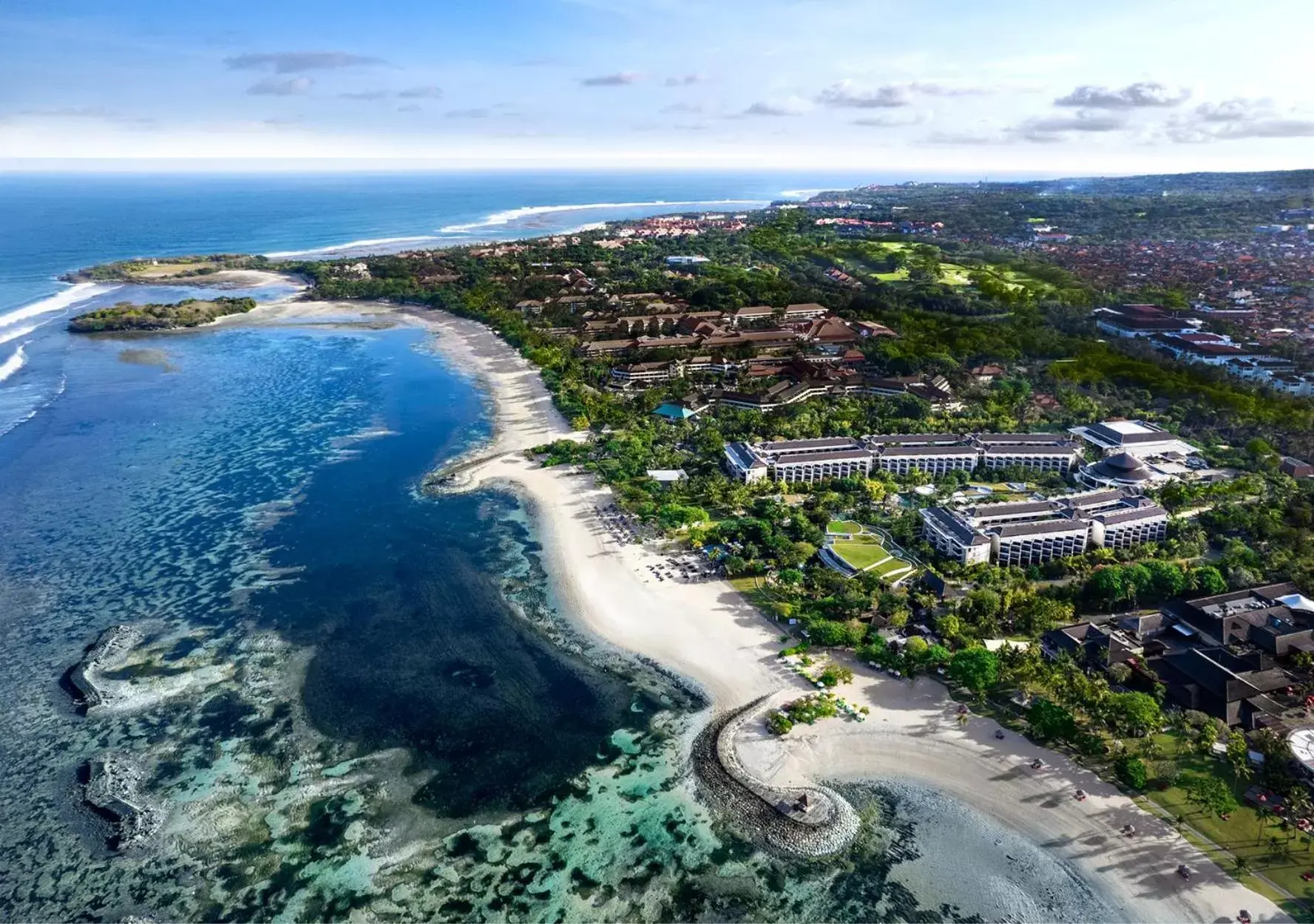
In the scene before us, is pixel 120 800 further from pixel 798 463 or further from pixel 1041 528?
pixel 1041 528

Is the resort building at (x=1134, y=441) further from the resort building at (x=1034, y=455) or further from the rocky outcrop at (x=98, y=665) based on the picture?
the rocky outcrop at (x=98, y=665)

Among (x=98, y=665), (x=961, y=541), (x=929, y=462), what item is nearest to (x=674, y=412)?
(x=929, y=462)

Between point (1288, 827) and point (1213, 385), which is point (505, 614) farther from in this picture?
point (1213, 385)

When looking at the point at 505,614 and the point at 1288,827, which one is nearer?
the point at 1288,827

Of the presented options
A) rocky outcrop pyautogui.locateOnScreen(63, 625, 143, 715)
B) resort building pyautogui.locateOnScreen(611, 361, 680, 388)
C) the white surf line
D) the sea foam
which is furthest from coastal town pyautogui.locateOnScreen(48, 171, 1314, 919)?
the white surf line

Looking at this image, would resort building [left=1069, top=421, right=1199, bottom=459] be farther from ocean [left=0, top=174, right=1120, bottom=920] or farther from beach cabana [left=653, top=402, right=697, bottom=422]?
ocean [left=0, top=174, right=1120, bottom=920]

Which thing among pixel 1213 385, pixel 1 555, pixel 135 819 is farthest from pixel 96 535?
pixel 1213 385
